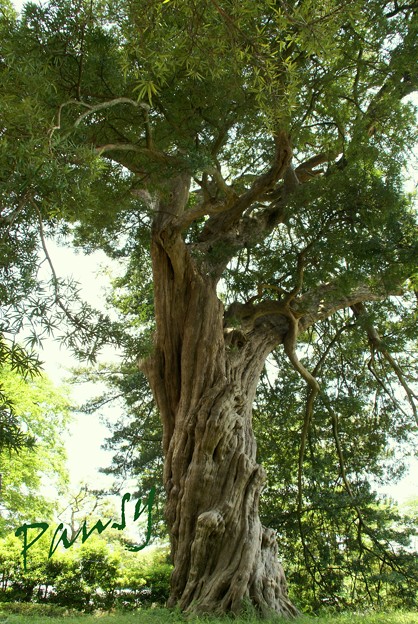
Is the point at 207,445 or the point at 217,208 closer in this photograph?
the point at 207,445

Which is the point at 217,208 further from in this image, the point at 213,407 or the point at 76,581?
the point at 76,581

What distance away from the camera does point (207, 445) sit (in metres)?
5.11

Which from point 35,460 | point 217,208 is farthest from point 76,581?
point 217,208

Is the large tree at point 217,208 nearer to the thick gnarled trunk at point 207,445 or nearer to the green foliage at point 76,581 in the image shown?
the thick gnarled trunk at point 207,445

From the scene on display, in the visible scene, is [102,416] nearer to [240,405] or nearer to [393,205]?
[240,405]

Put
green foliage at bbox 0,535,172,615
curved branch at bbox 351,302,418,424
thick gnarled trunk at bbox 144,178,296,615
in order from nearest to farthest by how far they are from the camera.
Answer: thick gnarled trunk at bbox 144,178,296,615
curved branch at bbox 351,302,418,424
green foliage at bbox 0,535,172,615

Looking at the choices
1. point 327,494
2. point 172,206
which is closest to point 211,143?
point 172,206

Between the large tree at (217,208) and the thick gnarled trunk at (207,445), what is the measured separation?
2cm

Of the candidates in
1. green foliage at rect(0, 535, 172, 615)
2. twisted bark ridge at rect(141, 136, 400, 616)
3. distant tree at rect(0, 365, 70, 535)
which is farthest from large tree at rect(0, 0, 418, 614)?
distant tree at rect(0, 365, 70, 535)

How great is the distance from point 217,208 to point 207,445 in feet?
9.05

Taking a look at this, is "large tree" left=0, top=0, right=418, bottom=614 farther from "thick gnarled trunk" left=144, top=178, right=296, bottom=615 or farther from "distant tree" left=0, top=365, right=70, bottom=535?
"distant tree" left=0, top=365, right=70, bottom=535

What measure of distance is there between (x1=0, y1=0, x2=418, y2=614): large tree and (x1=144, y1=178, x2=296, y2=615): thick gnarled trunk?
0.02 metres

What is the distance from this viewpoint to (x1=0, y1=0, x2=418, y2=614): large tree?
322 cm

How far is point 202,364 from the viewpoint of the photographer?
5727 millimetres
